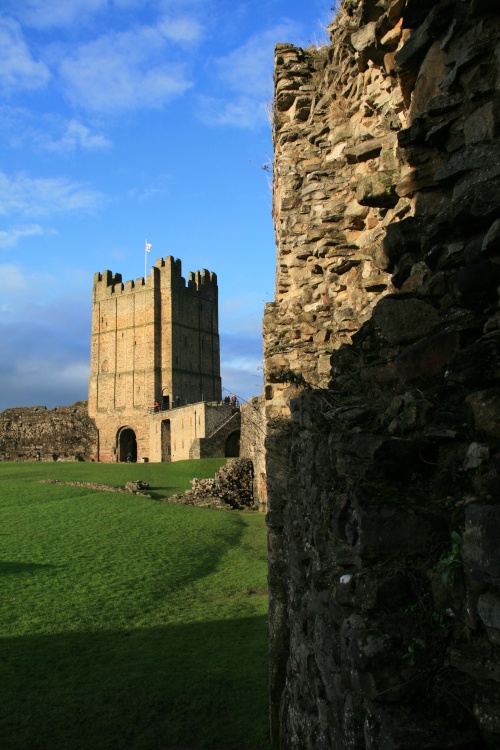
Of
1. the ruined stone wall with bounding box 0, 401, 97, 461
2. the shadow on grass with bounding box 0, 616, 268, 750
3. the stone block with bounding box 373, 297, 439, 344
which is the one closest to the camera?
the stone block with bounding box 373, 297, 439, 344

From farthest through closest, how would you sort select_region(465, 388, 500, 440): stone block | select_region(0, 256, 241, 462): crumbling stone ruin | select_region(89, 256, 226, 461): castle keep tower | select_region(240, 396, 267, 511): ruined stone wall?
select_region(89, 256, 226, 461): castle keep tower < select_region(0, 256, 241, 462): crumbling stone ruin < select_region(240, 396, 267, 511): ruined stone wall < select_region(465, 388, 500, 440): stone block

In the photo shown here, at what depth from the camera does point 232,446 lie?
35656 mm

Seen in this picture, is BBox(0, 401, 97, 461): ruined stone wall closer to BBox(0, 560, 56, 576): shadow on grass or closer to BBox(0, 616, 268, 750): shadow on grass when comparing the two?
BBox(0, 560, 56, 576): shadow on grass

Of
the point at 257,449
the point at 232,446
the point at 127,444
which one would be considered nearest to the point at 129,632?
the point at 257,449

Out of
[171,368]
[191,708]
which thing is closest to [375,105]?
[191,708]

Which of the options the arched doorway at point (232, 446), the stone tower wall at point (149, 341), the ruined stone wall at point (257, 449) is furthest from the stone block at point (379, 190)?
the stone tower wall at point (149, 341)

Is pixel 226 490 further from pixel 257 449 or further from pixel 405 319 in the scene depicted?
pixel 405 319

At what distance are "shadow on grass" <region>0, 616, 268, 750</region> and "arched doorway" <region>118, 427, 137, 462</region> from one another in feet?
146

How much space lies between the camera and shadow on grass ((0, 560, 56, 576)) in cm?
1008

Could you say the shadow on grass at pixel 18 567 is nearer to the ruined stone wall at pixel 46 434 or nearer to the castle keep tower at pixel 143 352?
the ruined stone wall at pixel 46 434

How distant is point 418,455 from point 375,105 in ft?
12.7

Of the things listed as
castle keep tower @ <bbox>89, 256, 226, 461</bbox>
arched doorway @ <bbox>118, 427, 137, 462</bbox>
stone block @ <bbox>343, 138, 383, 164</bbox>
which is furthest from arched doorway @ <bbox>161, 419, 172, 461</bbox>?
stone block @ <bbox>343, 138, 383, 164</bbox>

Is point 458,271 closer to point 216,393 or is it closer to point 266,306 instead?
point 266,306

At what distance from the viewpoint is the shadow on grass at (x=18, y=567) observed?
10078mm
